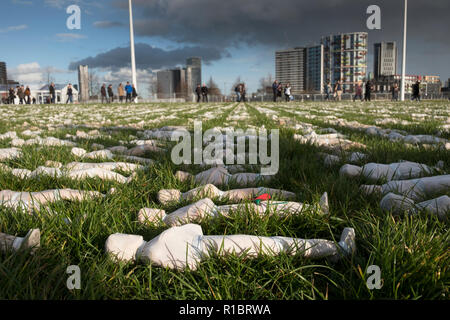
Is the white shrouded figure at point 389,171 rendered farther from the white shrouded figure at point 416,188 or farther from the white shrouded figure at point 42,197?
the white shrouded figure at point 42,197

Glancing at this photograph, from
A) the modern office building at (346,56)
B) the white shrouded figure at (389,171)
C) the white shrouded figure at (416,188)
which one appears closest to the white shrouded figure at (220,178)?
the white shrouded figure at (389,171)

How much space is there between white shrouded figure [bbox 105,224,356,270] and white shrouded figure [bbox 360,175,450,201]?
641 millimetres

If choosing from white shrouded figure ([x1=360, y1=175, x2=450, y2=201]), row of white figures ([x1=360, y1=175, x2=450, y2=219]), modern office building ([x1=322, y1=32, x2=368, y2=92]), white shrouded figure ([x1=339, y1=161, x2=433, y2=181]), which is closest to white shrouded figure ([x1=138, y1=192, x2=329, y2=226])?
row of white figures ([x1=360, y1=175, x2=450, y2=219])

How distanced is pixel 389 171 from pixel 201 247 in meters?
Result: 1.56

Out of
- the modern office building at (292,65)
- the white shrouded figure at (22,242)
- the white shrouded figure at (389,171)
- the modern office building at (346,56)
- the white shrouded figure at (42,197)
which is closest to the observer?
the white shrouded figure at (22,242)

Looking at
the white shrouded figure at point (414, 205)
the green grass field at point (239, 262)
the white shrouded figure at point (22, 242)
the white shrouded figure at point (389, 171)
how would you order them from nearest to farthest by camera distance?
the green grass field at point (239, 262)
the white shrouded figure at point (22, 242)
the white shrouded figure at point (414, 205)
the white shrouded figure at point (389, 171)

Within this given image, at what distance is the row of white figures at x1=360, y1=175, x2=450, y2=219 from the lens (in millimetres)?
1405

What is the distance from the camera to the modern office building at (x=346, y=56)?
78.6 meters

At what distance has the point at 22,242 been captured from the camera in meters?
1.12

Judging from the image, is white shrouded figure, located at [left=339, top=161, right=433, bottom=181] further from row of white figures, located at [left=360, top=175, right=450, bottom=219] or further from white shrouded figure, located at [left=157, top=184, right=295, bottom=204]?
white shrouded figure, located at [left=157, top=184, right=295, bottom=204]

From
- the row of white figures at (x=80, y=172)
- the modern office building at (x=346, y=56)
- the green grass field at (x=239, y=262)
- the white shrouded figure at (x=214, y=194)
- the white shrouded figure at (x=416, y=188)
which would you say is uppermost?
the modern office building at (x=346, y=56)

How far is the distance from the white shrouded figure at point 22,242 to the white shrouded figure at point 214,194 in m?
0.67

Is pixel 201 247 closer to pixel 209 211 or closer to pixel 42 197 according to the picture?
pixel 209 211
